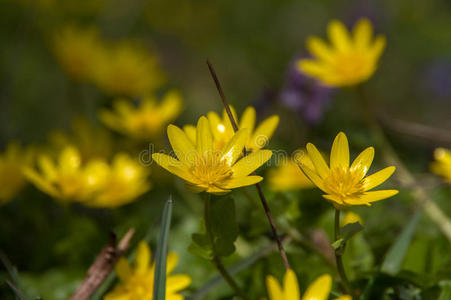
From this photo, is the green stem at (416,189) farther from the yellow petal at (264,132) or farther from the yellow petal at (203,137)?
the yellow petal at (203,137)

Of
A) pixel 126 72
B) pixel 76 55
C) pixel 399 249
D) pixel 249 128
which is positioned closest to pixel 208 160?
pixel 249 128

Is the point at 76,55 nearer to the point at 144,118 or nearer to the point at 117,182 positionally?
the point at 144,118

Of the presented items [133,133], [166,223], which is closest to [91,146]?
[133,133]

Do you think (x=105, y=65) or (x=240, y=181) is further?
(x=105, y=65)

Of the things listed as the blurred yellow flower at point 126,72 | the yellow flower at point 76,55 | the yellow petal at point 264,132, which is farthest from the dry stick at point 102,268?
the yellow flower at point 76,55

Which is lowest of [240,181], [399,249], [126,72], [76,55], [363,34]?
[399,249]

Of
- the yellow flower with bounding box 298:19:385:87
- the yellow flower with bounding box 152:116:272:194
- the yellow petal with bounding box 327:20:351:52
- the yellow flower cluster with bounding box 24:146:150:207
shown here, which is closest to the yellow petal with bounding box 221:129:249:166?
the yellow flower with bounding box 152:116:272:194
